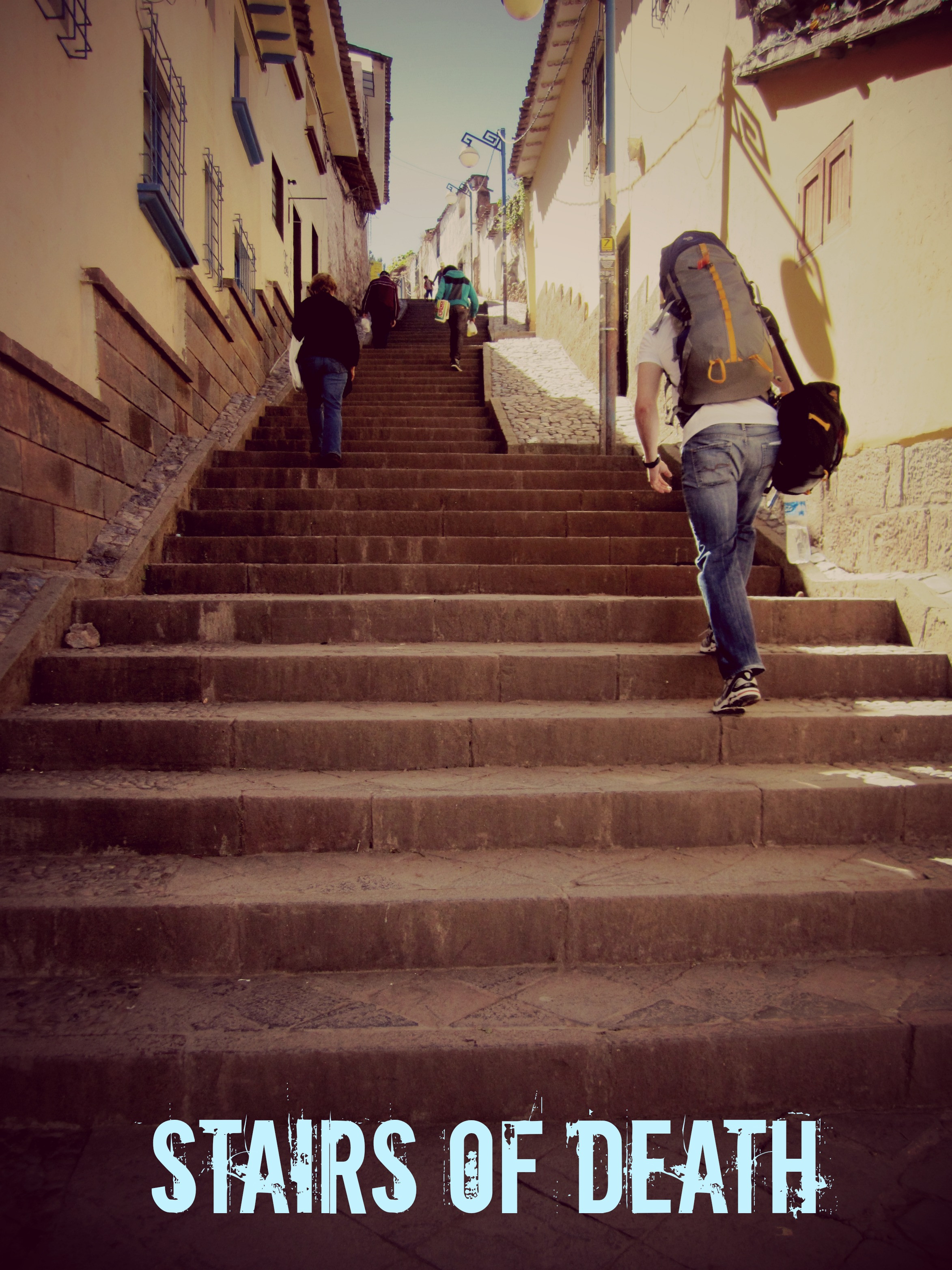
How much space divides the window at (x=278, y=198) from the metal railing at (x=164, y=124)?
5.78 meters

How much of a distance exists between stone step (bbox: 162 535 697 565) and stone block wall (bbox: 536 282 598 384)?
332 inches

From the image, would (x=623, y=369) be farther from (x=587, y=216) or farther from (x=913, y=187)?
(x=913, y=187)

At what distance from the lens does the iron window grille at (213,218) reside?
7.91 meters

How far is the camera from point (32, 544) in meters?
3.92

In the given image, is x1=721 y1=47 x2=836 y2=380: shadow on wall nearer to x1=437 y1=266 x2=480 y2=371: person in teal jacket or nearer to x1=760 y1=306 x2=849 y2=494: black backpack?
x1=760 y1=306 x2=849 y2=494: black backpack

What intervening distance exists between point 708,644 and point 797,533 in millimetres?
1546

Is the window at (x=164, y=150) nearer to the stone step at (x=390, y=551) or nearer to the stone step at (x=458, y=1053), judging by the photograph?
the stone step at (x=390, y=551)

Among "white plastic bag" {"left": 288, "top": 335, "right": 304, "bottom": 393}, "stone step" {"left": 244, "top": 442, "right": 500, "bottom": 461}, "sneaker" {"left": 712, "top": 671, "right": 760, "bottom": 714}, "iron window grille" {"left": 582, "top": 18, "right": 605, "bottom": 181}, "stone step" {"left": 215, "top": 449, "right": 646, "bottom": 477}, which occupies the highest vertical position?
"iron window grille" {"left": 582, "top": 18, "right": 605, "bottom": 181}

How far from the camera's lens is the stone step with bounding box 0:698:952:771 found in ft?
9.80

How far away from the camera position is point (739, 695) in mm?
3137

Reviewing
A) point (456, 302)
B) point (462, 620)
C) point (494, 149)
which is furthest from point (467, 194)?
point (462, 620)

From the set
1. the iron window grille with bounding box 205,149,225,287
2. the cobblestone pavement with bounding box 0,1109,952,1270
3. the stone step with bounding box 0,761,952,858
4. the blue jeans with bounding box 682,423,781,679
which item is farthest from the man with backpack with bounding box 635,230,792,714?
the iron window grille with bounding box 205,149,225,287

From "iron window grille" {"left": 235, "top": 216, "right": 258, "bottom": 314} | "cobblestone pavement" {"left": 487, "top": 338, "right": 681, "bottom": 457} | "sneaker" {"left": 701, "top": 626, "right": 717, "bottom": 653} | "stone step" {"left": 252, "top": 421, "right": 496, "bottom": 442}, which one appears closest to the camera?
"sneaker" {"left": 701, "top": 626, "right": 717, "bottom": 653}

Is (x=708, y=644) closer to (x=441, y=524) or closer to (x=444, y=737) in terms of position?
(x=444, y=737)
